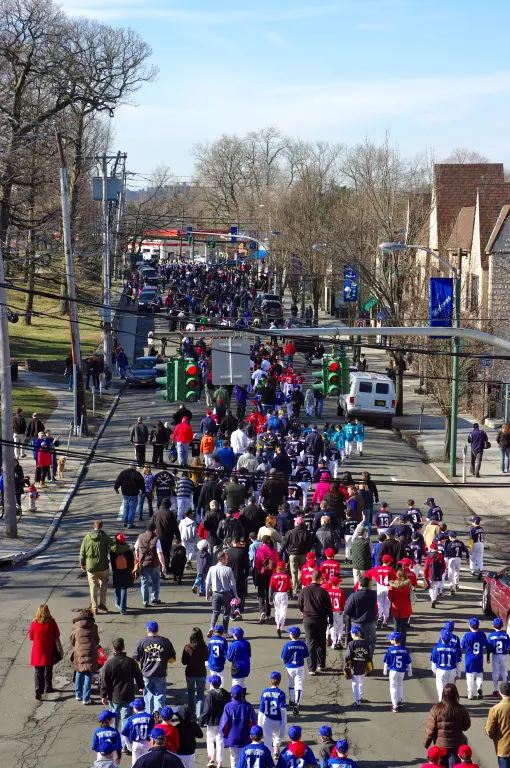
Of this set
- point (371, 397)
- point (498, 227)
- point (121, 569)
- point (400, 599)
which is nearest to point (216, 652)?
point (400, 599)

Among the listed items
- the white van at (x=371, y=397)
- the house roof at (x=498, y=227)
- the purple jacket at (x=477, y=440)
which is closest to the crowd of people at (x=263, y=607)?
the purple jacket at (x=477, y=440)

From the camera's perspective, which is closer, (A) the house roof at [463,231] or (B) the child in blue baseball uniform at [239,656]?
(B) the child in blue baseball uniform at [239,656]

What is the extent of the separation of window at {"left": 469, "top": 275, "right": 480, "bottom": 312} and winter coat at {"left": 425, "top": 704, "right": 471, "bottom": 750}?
1192 inches

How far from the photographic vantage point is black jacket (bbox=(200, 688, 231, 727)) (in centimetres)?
1282

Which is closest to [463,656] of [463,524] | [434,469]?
[463,524]

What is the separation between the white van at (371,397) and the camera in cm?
3803

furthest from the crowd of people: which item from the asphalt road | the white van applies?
the white van

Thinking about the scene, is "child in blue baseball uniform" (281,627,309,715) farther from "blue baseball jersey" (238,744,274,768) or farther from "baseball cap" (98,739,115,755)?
"baseball cap" (98,739,115,755)

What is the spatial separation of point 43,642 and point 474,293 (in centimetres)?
3254

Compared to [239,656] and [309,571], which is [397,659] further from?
[309,571]

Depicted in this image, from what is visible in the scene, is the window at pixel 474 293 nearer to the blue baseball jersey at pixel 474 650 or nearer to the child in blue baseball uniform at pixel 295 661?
the blue baseball jersey at pixel 474 650

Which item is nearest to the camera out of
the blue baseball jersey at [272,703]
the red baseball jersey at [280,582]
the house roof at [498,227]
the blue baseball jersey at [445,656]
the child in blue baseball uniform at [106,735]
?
the child in blue baseball uniform at [106,735]

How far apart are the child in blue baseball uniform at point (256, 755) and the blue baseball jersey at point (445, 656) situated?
390 centimetres

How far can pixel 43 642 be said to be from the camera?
14.8 m
